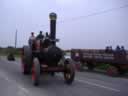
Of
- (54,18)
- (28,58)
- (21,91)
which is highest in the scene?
Result: (54,18)

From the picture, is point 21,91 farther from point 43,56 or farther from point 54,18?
point 54,18

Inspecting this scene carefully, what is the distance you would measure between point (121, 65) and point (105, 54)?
235cm

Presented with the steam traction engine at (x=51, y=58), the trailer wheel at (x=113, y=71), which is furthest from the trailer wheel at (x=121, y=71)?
the steam traction engine at (x=51, y=58)

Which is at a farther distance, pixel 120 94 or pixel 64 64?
pixel 64 64

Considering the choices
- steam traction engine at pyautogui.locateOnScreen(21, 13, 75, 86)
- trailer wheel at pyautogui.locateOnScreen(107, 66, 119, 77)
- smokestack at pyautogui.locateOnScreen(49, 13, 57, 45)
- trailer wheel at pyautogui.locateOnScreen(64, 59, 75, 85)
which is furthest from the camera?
trailer wheel at pyautogui.locateOnScreen(107, 66, 119, 77)

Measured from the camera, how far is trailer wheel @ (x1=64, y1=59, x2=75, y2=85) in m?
15.1

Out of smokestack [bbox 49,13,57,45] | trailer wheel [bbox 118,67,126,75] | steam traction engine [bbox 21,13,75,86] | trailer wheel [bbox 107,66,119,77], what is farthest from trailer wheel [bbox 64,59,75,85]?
trailer wheel [bbox 118,67,126,75]

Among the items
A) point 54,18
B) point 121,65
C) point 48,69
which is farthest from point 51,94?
point 121,65

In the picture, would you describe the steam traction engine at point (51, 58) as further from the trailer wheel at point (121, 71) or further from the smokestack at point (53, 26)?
the trailer wheel at point (121, 71)

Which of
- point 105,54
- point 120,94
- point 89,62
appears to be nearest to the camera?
point 120,94

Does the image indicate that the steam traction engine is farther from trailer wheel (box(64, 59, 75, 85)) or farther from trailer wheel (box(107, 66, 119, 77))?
trailer wheel (box(107, 66, 119, 77))

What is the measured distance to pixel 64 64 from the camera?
52.1 feet

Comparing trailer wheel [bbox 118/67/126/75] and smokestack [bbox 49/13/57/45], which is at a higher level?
smokestack [bbox 49/13/57/45]

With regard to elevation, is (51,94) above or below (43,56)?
below
